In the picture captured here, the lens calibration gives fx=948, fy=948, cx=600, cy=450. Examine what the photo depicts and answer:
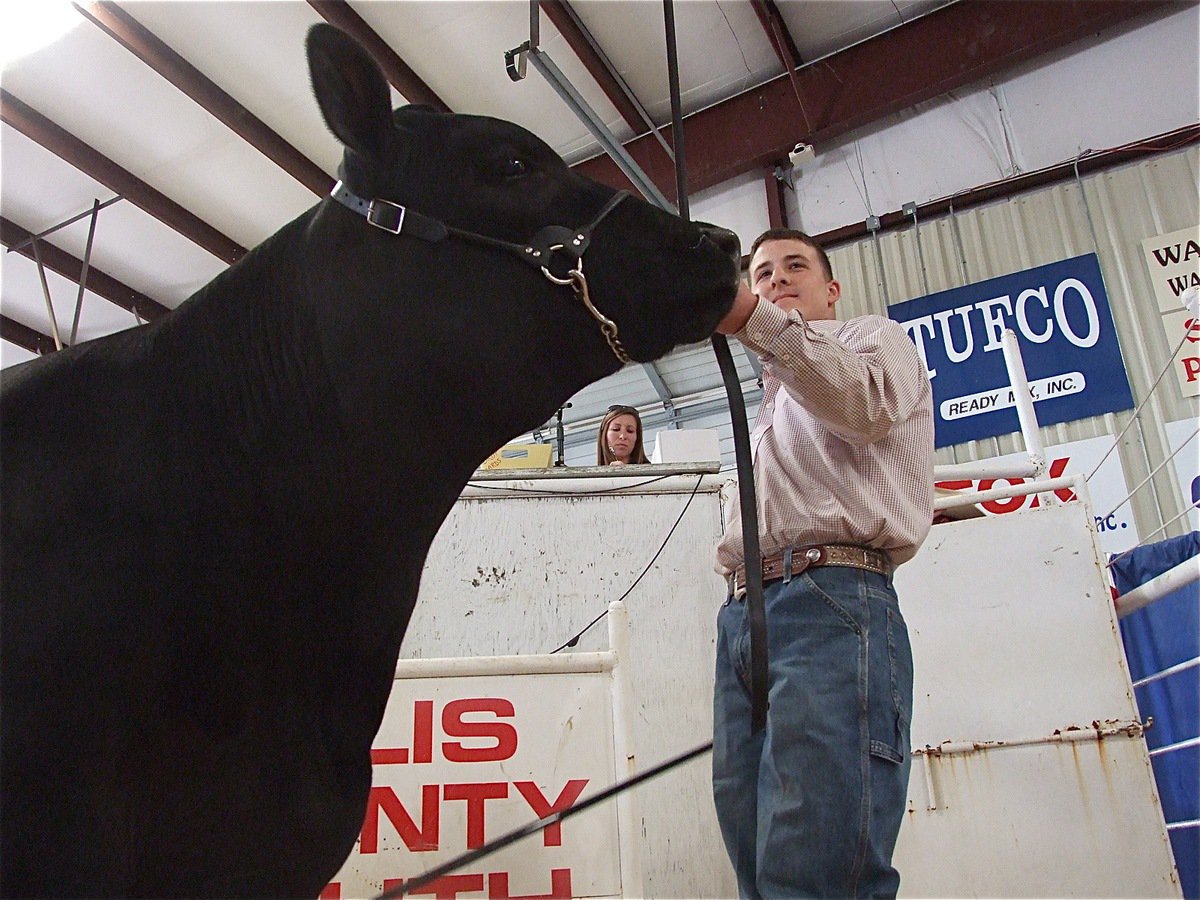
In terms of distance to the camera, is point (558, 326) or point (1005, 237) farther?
point (1005, 237)

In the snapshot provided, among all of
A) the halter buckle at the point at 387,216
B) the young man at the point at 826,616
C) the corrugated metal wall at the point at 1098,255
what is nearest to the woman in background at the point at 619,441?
the young man at the point at 826,616

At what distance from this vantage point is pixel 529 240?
1.27 meters

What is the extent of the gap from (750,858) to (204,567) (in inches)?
42.2

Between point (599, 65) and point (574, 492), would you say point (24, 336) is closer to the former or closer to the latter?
point (599, 65)

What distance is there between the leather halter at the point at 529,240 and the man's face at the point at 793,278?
2.59ft

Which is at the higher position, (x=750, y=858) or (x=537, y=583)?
(x=537, y=583)

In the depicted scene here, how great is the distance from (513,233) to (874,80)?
253 inches

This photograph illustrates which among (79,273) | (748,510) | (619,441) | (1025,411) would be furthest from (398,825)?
(79,273)

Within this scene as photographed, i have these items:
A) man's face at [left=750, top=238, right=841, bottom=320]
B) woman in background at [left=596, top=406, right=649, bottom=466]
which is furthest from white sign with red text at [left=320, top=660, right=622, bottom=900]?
woman in background at [left=596, top=406, right=649, bottom=466]

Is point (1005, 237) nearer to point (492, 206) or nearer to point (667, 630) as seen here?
point (667, 630)

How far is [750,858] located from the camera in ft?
5.33

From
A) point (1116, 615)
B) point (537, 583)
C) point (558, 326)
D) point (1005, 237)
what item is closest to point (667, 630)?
point (537, 583)

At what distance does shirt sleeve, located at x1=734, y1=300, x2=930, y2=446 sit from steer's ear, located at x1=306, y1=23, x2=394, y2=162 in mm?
615

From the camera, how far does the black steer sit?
928mm
